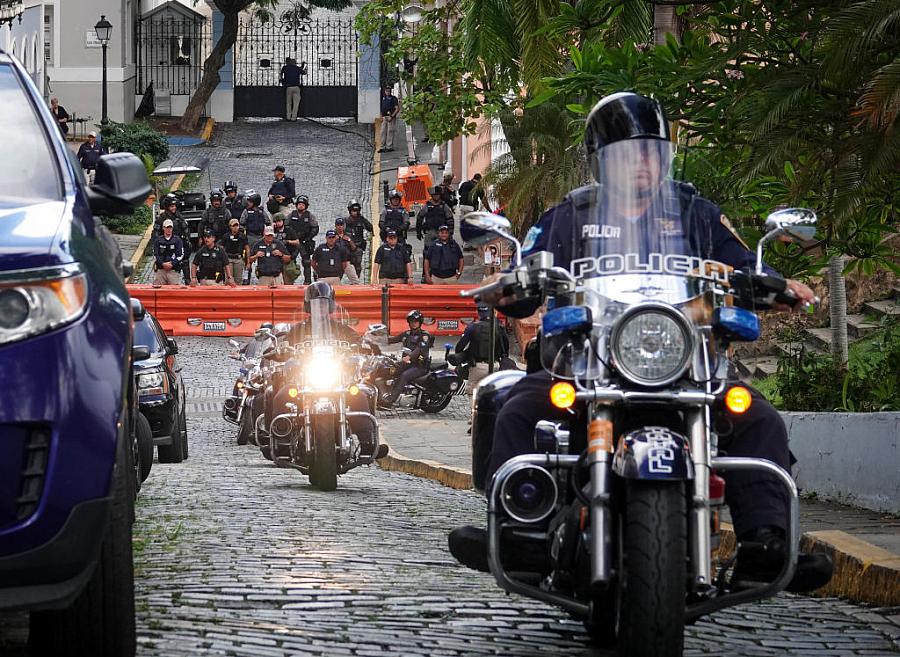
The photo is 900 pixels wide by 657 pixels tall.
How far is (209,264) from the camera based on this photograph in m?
32.9

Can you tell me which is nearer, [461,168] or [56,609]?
[56,609]

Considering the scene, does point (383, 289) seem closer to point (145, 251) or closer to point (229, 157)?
point (145, 251)

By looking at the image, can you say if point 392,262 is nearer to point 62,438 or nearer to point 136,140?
point 136,140

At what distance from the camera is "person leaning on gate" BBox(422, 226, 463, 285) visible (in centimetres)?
3281

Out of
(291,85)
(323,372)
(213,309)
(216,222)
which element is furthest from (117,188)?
(291,85)

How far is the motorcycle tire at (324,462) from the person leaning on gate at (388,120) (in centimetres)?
3960

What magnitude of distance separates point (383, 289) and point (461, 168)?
22.2m

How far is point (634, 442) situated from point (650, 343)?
1.08 feet

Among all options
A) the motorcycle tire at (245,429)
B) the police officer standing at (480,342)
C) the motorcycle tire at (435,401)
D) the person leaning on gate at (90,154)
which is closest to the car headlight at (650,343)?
the motorcycle tire at (245,429)

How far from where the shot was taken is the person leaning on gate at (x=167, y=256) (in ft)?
106

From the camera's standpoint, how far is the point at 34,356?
4.55 m

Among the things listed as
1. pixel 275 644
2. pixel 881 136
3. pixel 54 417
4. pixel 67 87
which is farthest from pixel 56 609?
pixel 67 87

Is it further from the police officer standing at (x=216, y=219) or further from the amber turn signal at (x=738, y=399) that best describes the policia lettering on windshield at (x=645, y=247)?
the police officer standing at (x=216, y=219)

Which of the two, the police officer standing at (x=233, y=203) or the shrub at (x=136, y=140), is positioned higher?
the shrub at (x=136, y=140)
